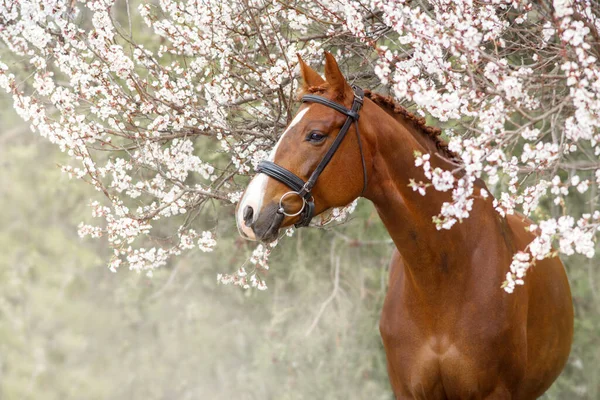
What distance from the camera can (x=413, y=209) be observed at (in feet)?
12.4

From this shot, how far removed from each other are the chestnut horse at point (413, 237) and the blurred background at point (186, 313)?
174 inches

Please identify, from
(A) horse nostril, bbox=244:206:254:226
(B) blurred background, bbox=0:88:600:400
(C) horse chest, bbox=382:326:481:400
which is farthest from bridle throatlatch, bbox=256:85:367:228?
(B) blurred background, bbox=0:88:600:400

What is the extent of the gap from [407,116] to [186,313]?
330 inches

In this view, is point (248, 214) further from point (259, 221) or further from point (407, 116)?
point (407, 116)

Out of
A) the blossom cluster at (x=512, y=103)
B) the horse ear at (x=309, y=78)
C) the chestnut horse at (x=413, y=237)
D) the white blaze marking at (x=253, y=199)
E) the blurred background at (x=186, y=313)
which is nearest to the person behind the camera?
the blossom cluster at (x=512, y=103)

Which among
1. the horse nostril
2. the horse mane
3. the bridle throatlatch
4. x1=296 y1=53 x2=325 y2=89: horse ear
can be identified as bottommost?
the horse nostril

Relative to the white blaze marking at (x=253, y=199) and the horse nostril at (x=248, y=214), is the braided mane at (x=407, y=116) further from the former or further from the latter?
the horse nostril at (x=248, y=214)

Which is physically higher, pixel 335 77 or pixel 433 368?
pixel 335 77

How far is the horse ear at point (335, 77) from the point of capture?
3541 millimetres

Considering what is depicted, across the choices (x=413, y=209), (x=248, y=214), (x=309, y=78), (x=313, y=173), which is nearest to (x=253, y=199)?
(x=248, y=214)

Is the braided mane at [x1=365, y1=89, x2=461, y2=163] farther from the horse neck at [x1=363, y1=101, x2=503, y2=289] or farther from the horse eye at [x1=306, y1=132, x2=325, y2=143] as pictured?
the horse eye at [x1=306, y1=132, x2=325, y2=143]

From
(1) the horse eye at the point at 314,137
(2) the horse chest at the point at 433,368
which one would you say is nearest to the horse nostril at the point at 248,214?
(1) the horse eye at the point at 314,137

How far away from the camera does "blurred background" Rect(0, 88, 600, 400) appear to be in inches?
400

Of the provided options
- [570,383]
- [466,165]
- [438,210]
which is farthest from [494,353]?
[570,383]
